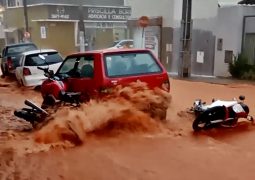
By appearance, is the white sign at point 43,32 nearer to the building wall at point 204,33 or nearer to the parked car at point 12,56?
the parked car at point 12,56

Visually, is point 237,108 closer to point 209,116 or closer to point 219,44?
point 209,116

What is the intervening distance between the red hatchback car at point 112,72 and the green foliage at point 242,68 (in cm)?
831

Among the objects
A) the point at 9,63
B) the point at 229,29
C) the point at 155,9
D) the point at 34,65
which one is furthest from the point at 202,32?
the point at 9,63

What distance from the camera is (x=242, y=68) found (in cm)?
1620

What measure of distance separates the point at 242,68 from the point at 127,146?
10157 mm

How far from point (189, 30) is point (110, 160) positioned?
1250 cm

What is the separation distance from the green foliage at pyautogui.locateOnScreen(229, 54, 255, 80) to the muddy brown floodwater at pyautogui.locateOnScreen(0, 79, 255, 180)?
293 inches

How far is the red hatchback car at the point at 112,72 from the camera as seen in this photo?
807cm

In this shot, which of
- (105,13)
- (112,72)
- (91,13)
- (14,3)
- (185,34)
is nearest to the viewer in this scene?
(112,72)

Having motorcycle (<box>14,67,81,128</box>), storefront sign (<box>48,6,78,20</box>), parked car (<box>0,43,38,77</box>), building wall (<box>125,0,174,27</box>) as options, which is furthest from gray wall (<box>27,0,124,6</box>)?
motorcycle (<box>14,67,81,128</box>)

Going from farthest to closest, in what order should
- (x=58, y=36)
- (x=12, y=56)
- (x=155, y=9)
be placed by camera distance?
(x=58, y=36) → (x=155, y=9) → (x=12, y=56)

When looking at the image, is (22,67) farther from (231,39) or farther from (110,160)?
(110,160)

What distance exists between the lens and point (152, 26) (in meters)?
23.2

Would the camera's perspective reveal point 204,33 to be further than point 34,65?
Yes
